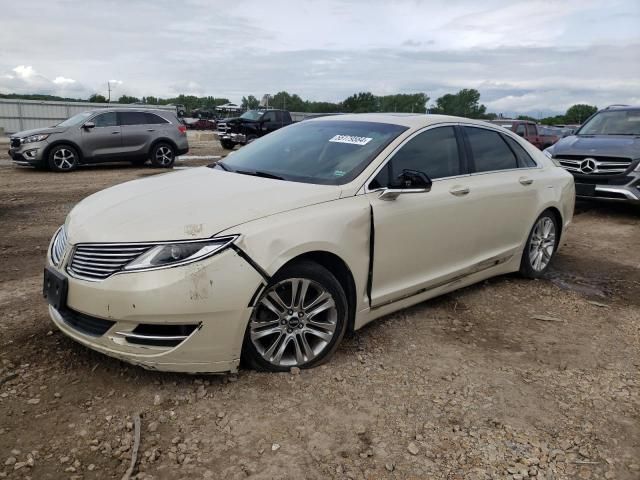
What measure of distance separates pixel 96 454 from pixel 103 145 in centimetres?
1227

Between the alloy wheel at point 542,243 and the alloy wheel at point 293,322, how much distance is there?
9.12 ft

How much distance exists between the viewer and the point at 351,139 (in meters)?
4.07

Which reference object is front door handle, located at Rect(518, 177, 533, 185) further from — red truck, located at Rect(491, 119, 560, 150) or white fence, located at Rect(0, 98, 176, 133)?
white fence, located at Rect(0, 98, 176, 133)

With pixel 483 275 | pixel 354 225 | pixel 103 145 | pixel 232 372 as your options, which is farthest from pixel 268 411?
pixel 103 145

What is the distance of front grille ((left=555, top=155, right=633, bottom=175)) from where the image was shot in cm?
856

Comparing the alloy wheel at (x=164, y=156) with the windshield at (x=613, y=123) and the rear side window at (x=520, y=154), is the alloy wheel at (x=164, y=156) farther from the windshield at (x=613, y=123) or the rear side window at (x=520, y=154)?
the rear side window at (x=520, y=154)

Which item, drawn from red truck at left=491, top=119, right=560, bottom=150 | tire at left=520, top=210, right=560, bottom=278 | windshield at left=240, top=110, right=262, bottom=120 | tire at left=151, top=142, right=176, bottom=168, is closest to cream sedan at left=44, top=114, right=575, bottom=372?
tire at left=520, top=210, right=560, bottom=278

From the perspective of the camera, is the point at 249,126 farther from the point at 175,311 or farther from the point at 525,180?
the point at 175,311

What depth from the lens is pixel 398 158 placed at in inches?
153

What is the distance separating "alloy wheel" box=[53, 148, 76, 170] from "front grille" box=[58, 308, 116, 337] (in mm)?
11028

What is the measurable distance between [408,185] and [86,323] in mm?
2144

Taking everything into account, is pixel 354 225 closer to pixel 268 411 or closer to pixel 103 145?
pixel 268 411

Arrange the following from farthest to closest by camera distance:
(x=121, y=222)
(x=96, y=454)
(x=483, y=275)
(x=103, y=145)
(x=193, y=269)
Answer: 1. (x=103, y=145)
2. (x=483, y=275)
3. (x=121, y=222)
4. (x=193, y=269)
5. (x=96, y=454)

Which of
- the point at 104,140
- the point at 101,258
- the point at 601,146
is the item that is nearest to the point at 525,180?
the point at 101,258
